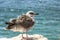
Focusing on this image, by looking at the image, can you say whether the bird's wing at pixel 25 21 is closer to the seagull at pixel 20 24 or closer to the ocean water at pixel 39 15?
the seagull at pixel 20 24

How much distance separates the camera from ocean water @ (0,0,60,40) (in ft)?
10.3

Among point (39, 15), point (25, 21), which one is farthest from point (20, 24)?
point (39, 15)

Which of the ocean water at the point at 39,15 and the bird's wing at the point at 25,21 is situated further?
the ocean water at the point at 39,15

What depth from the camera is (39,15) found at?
362cm

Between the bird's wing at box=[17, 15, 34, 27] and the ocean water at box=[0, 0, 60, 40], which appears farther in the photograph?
the ocean water at box=[0, 0, 60, 40]

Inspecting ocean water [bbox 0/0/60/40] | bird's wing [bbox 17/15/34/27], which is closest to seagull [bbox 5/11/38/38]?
bird's wing [bbox 17/15/34/27]

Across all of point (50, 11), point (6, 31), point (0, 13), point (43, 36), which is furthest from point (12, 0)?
point (43, 36)

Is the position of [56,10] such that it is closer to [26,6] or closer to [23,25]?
[26,6]

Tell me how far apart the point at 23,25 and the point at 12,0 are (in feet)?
4.30

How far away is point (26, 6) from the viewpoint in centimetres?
388

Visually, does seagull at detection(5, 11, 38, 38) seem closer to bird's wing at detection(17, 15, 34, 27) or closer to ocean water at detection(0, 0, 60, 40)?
bird's wing at detection(17, 15, 34, 27)

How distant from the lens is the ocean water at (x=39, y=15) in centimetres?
315

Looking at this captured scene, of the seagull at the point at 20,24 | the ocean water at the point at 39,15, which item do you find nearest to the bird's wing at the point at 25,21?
the seagull at the point at 20,24

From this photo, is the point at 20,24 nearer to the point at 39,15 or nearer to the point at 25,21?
the point at 25,21
